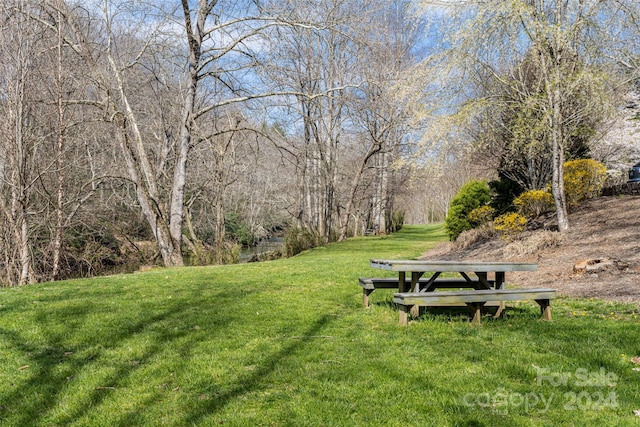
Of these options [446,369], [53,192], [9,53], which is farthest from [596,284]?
[53,192]

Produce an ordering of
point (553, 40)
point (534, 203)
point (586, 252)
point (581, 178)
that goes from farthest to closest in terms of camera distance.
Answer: point (534, 203), point (581, 178), point (553, 40), point (586, 252)

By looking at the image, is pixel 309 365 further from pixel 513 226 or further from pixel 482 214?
pixel 482 214

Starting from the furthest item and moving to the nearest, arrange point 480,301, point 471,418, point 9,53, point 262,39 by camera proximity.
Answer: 1. point 262,39
2. point 9,53
3. point 480,301
4. point 471,418

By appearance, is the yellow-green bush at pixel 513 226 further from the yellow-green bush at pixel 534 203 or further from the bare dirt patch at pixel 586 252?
the yellow-green bush at pixel 534 203

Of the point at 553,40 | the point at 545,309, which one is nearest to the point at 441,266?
the point at 545,309

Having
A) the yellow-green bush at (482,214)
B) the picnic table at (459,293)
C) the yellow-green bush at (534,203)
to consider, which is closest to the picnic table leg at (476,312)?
the picnic table at (459,293)

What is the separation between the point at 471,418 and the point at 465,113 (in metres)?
10.7

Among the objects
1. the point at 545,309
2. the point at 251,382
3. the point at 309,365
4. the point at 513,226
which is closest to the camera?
the point at 251,382

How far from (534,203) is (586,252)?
211 inches

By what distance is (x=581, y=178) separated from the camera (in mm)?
Answer: 13609

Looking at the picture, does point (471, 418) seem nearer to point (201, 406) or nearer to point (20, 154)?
point (201, 406)

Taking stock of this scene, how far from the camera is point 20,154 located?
1176 cm

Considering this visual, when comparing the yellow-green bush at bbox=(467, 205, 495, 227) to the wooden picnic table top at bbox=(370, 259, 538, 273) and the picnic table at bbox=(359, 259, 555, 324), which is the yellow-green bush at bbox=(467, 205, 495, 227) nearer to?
the picnic table at bbox=(359, 259, 555, 324)

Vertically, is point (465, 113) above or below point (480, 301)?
above
